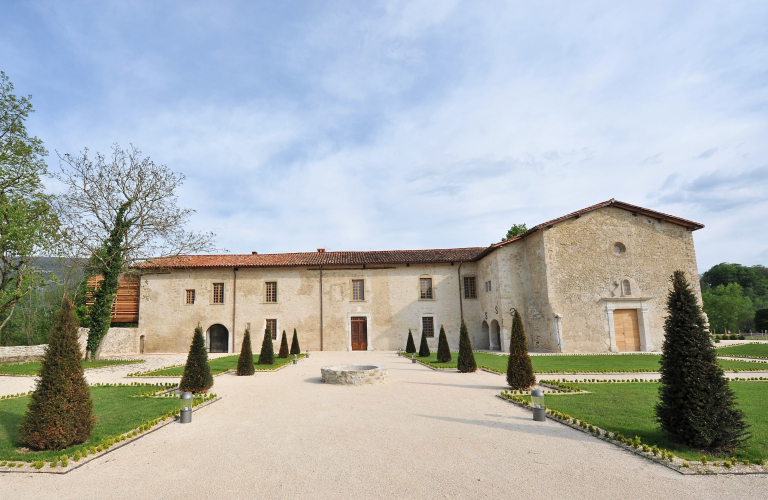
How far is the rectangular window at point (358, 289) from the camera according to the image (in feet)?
99.0

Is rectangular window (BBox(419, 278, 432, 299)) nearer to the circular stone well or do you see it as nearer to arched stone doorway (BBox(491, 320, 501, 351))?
arched stone doorway (BBox(491, 320, 501, 351))

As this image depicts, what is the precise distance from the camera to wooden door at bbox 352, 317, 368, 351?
97.2 feet

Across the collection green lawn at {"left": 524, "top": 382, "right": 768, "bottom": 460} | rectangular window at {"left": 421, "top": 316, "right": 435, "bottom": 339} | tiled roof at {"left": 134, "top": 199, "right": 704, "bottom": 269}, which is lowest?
green lawn at {"left": 524, "top": 382, "right": 768, "bottom": 460}

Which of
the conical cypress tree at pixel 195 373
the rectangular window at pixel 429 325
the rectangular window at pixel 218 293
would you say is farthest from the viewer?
the rectangular window at pixel 218 293

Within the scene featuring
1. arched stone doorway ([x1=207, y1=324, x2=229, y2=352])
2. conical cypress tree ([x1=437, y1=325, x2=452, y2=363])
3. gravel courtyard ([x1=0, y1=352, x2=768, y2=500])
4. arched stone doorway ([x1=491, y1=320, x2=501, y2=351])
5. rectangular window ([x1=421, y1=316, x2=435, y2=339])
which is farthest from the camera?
arched stone doorway ([x1=207, y1=324, x2=229, y2=352])

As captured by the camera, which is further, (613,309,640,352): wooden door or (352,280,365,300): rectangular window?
A: (352,280,365,300): rectangular window

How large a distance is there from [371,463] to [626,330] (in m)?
23.7

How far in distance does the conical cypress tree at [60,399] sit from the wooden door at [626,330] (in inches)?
1002

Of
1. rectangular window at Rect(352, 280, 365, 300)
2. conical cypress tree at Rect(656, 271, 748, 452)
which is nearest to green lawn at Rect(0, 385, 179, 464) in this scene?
conical cypress tree at Rect(656, 271, 748, 452)

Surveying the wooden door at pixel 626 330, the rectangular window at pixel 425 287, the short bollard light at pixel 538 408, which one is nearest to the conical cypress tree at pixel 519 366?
the short bollard light at pixel 538 408

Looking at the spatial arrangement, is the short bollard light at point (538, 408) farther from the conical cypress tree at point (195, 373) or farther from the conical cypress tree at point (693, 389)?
the conical cypress tree at point (195, 373)

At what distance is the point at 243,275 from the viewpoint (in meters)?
30.4

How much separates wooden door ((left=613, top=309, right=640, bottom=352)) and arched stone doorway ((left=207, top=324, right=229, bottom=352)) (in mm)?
27133

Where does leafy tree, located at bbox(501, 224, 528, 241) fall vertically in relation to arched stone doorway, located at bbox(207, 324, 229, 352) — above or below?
above
